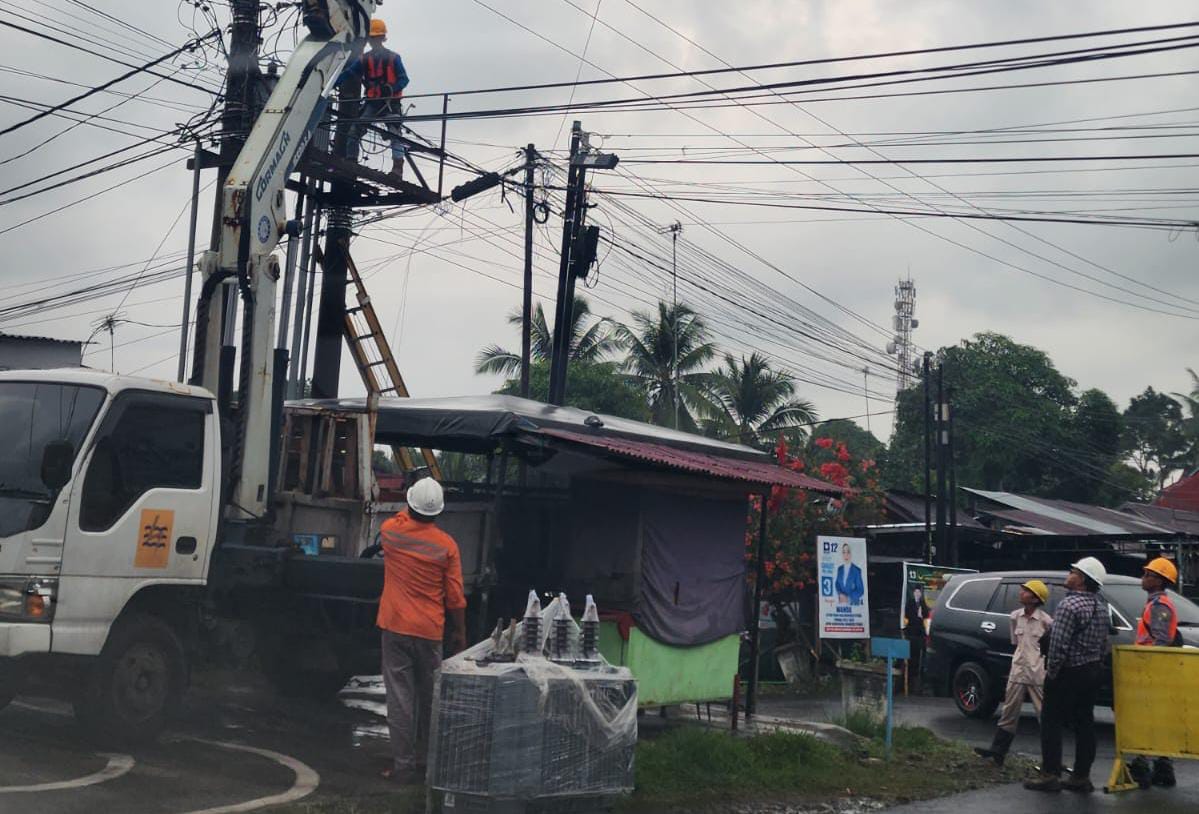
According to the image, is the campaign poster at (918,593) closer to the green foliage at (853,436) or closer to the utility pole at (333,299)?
the utility pole at (333,299)

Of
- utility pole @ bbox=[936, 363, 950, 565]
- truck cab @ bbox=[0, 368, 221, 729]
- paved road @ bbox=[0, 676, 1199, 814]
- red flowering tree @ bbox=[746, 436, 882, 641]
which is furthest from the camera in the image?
utility pole @ bbox=[936, 363, 950, 565]

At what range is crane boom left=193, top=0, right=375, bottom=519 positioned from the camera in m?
10.3

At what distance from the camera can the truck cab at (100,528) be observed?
26.5 feet

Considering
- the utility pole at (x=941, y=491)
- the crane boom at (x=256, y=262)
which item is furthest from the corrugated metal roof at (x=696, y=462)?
the utility pole at (x=941, y=491)

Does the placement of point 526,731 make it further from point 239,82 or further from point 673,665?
point 239,82

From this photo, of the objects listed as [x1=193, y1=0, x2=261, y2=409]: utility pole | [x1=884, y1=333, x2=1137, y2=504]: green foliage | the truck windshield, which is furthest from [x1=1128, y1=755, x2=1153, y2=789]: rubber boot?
[x1=884, y1=333, x2=1137, y2=504]: green foliage

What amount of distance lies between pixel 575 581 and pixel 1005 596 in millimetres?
7237

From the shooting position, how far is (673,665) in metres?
11.9

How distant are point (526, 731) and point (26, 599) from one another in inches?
142

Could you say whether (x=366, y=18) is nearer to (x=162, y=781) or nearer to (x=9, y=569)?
(x=9, y=569)

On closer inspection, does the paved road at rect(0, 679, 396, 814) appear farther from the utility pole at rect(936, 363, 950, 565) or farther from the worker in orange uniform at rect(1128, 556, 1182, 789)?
the utility pole at rect(936, 363, 950, 565)

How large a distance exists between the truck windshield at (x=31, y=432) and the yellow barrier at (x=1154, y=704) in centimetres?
829

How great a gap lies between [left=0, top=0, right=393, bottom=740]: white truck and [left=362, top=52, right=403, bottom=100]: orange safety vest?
19.5ft

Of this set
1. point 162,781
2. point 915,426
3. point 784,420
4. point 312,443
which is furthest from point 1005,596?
point 915,426
